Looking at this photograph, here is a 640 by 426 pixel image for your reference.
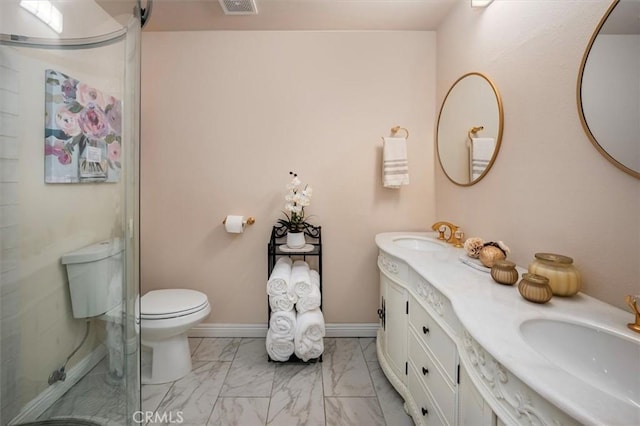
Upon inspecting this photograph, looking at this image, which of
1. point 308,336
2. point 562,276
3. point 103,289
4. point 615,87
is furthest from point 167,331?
point 615,87

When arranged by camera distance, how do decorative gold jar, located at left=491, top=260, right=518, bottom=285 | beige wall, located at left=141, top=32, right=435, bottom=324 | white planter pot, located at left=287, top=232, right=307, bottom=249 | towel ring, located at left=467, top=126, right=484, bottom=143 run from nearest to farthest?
decorative gold jar, located at left=491, top=260, right=518, bottom=285, towel ring, located at left=467, top=126, right=484, bottom=143, white planter pot, located at left=287, top=232, right=307, bottom=249, beige wall, located at left=141, top=32, right=435, bottom=324

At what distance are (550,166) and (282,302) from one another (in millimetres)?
1544

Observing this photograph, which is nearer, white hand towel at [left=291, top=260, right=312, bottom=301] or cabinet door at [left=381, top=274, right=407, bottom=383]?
cabinet door at [left=381, top=274, right=407, bottom=383]

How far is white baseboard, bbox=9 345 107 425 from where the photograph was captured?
40.2 inches

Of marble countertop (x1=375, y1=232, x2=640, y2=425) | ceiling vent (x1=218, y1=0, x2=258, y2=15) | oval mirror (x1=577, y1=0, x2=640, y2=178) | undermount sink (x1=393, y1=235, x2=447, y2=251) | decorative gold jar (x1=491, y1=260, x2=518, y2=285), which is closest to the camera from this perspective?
marble countertop (x1=375, y1=232, x2=640, y2=425)

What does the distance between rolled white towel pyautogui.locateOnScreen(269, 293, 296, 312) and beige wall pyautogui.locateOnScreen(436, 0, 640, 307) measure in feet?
3.98

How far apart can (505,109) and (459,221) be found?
736 millimetres

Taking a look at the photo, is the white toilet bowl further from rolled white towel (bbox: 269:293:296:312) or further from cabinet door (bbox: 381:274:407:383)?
cabinet door (bbox: 381:274:407:383)

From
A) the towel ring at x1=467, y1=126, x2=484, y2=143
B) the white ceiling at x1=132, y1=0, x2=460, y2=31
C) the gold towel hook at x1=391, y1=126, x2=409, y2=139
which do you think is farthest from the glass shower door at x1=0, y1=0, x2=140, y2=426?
the towel ring at x1=467, y1=126, x2=484, y2=143

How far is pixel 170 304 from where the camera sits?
5.78ft

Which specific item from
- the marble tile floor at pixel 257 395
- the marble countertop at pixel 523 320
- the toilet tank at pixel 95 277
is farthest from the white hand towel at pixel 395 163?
the toilet tank at pixel 95 277

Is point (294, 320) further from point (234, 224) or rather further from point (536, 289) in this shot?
point (536, 289)

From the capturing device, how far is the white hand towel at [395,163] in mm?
2061

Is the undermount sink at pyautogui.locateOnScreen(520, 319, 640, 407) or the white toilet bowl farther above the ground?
the undermount sink at pyautogui.locateOnScreen(520, 319, 640, 407)
